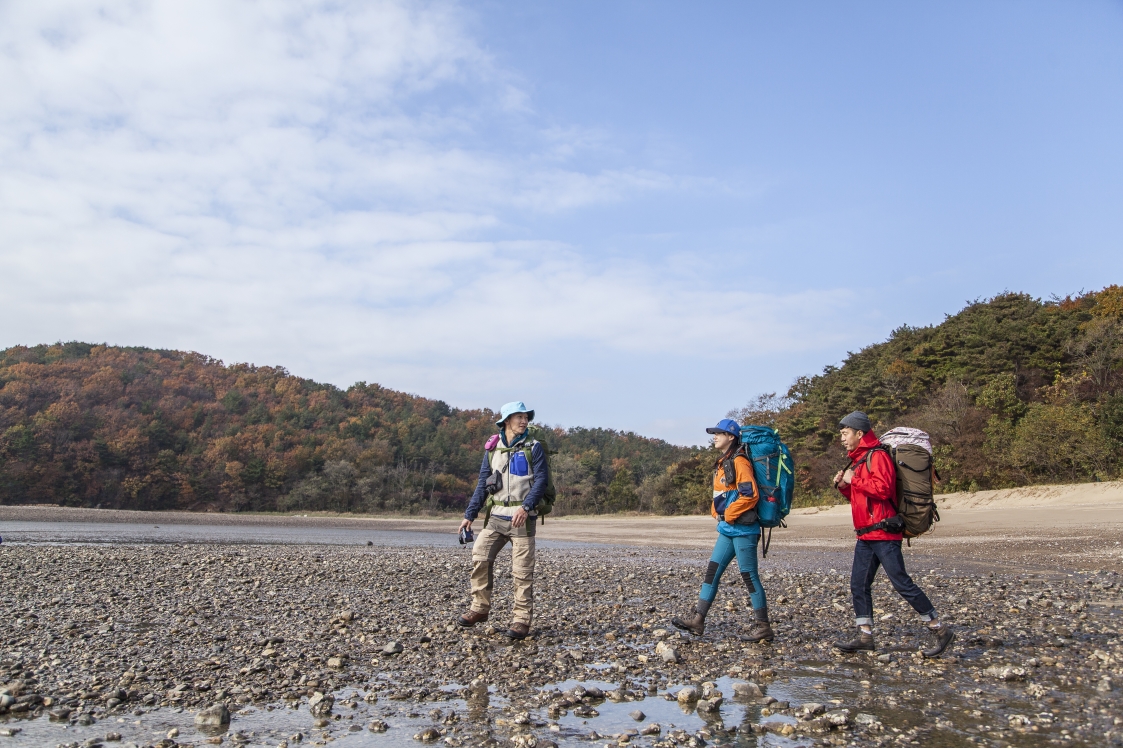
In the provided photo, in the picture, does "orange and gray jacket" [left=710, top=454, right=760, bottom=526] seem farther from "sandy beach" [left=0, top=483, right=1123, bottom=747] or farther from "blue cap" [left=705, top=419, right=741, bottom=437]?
"sandy beach" [left=0, top=483, right=1123, bottom=747]

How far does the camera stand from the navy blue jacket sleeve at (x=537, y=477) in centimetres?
704

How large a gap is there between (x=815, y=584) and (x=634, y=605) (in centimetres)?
347

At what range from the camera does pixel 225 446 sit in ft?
281

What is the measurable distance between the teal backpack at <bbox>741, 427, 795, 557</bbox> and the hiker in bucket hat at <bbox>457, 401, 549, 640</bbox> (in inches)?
80.5

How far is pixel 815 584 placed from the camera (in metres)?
10.9

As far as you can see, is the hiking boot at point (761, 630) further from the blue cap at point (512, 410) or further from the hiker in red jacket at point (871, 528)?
the blue cap at point (512, 410)

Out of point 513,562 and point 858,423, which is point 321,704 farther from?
point 858,423

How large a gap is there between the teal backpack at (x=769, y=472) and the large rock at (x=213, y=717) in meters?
4.64

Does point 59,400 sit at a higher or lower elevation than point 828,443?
higher

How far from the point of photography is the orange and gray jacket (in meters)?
6.66

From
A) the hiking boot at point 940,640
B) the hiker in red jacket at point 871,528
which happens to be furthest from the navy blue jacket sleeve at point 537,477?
the hiking boot at point 940,640

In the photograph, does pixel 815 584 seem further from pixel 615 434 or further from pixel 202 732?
pixel 615 434

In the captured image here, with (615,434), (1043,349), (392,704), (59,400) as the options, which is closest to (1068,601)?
(392,704)

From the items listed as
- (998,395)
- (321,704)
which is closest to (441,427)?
(998,395)
